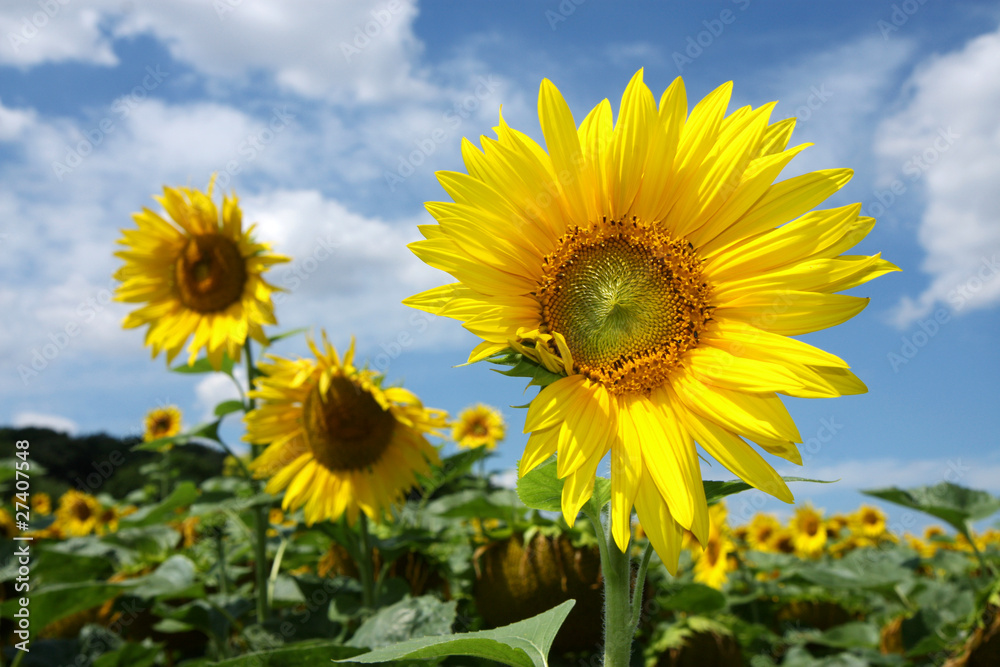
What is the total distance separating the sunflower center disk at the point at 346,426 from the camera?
3.10 m

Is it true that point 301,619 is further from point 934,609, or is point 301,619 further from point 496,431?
point 496,431

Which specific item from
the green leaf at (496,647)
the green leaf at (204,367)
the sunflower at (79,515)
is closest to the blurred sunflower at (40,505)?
the sunflower at (79,515)

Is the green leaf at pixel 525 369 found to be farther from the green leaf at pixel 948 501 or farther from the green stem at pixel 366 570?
the green leaf at pixel 948 501

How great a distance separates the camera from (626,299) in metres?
1.39

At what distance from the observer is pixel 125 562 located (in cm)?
398

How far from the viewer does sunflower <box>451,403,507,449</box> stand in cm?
658

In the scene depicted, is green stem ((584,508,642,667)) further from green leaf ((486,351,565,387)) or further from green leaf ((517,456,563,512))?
green leaf ((486,351,565,387))

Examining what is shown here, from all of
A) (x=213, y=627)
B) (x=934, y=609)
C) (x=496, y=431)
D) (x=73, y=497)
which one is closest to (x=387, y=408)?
(x=213, y=627)

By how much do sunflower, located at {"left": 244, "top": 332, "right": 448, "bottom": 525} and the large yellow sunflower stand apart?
5.91ft

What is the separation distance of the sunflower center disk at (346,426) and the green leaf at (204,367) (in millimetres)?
674

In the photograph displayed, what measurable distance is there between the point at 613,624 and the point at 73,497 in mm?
8372

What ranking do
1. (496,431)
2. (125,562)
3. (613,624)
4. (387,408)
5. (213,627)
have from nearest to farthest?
1. (613,624)
2. (213,627)
3. (387,408)
4. (125,562)
5. (496,431)

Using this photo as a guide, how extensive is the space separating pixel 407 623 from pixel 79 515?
7.24 meters

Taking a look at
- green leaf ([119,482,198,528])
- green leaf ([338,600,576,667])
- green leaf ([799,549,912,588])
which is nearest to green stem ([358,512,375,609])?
green leaf ([119,482,198,528])
